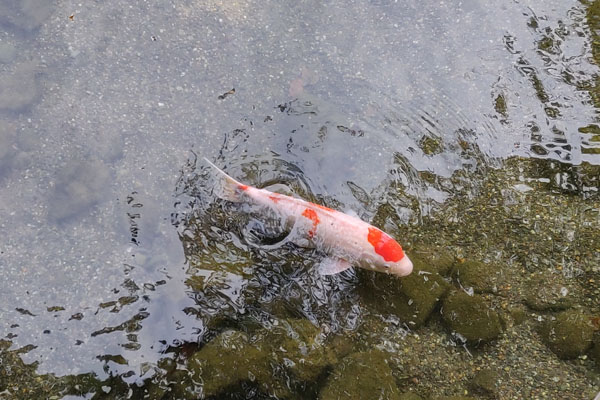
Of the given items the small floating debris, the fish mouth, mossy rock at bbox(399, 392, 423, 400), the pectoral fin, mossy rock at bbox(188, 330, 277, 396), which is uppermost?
the small floating debris

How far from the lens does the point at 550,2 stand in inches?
230

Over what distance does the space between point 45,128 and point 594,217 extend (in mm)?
5669

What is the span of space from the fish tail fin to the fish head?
1336mm

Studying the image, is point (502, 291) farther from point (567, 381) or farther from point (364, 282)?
point (364, 282)

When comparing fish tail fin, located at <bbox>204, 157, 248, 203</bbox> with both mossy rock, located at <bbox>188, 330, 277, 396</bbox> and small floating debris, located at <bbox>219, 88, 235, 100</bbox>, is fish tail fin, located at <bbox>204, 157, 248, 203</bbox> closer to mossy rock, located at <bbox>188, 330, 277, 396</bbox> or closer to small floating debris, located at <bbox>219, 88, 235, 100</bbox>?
small floating debris, located at <bbox>219, 88, 235, 100</bbox>

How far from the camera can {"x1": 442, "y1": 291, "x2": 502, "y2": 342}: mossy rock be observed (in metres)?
4.61

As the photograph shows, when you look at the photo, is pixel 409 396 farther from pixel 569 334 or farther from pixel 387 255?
pixel 569 334

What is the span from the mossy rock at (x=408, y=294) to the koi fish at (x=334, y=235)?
119 mm

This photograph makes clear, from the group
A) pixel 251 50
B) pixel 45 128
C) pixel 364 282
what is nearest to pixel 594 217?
pixel 364 282

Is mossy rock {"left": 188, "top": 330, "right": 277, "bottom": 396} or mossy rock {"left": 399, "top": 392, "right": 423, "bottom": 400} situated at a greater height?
mossy rock {"left": 188, "top": 330, "right": 277, "bottom": 396}

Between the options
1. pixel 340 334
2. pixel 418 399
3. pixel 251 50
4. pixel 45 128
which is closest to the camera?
pixel 418 399

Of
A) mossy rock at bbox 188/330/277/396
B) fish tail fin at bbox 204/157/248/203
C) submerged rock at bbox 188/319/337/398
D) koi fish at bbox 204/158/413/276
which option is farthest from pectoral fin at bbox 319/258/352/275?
fish tail fin at bbox 204/157/248/203

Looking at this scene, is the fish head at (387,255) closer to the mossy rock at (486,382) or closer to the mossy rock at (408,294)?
the mossy rock at (408,294)

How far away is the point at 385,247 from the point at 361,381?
1.21 metres
